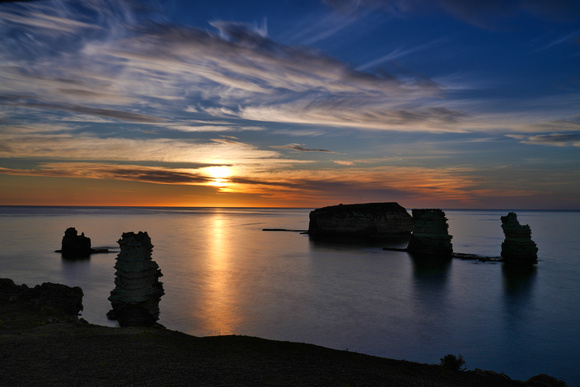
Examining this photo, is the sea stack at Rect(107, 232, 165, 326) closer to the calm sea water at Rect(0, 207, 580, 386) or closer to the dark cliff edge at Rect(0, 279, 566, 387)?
the dark cliff edge at Rect(0, 279, 566, 387)

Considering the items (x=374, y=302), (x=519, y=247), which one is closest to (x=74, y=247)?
(x=374, y=302)

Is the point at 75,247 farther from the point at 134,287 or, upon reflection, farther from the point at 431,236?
the point at 431,236

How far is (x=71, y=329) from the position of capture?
15.6 m

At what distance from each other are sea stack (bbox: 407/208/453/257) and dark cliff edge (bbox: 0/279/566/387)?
53.2m

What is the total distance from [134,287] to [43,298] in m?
4.50

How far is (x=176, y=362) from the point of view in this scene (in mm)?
12258

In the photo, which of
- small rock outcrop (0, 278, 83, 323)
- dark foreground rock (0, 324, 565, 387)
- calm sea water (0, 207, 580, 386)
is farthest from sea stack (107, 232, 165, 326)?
calm sea water (0, 207, 580, 386)

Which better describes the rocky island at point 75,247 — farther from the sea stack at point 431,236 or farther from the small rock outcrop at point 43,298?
the sea stack at point 431,236

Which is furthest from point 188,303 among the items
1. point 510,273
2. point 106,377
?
point 510,273

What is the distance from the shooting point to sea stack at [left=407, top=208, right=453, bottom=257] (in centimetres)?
6606

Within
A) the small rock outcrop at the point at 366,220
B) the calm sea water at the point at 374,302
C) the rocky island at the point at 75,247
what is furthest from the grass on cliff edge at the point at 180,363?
the small rock outcrop at the point at 366,220

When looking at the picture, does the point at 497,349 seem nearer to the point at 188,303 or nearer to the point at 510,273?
the point at 188,303

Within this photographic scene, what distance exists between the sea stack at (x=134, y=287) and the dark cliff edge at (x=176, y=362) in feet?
14.6

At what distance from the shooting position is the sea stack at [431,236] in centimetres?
6606
